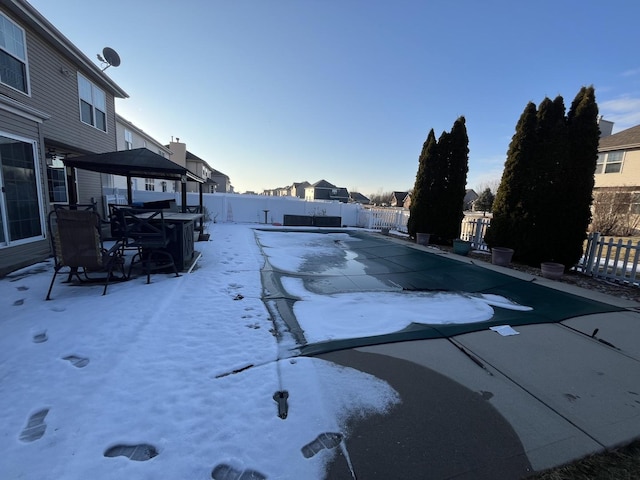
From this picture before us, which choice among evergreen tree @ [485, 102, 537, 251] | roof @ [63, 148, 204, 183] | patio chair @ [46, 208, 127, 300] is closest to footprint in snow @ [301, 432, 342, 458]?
patio chair @ [46, 208, 127, 300]

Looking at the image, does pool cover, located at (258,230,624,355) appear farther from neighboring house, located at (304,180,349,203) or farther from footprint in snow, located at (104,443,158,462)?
neighboring house, located at (304,180,349,203)

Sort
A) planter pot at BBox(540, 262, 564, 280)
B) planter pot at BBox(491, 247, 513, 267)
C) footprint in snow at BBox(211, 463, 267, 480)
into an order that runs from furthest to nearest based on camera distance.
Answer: planter pot at BBox(491, 247, 513, 267) → planter pot at BBox(540, 262, 564, 280) → footprint in snow at BBox(211, 463, 267, 480)

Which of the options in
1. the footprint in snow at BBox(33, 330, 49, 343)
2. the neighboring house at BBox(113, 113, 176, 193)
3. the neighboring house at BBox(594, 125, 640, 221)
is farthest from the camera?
the neighboring house at BBox(594, 125, 640, 221)

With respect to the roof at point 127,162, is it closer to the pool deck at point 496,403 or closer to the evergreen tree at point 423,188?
the pool deck at point 496,403

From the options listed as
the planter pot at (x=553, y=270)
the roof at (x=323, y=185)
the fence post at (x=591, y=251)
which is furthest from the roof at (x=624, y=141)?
the roof at (x=323, y=185)

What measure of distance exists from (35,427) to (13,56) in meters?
8.31

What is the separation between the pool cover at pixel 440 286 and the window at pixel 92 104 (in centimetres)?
869

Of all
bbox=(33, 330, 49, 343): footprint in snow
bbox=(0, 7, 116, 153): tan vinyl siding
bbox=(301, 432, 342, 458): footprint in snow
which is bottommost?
bbox=(301, 432, 342, 458): footprint in snow

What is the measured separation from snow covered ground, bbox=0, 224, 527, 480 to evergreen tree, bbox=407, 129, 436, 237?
22.2 ft

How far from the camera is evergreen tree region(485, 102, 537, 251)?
22.8 feet

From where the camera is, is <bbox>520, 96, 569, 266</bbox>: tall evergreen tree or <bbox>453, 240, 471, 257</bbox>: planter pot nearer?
<bbox>520, 96, 569, 266</bbox>: tall evergreen tree

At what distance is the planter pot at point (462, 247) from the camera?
7.96 meters

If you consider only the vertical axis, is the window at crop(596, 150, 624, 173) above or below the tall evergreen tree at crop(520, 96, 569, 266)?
above

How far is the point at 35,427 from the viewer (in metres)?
1.72
